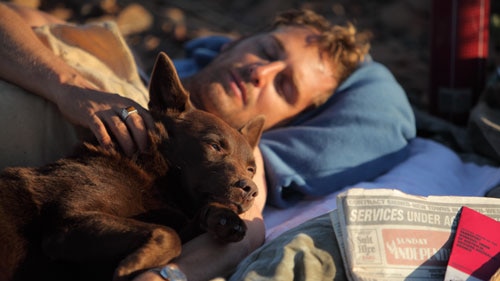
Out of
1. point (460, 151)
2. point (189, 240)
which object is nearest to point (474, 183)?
point (460, 151)

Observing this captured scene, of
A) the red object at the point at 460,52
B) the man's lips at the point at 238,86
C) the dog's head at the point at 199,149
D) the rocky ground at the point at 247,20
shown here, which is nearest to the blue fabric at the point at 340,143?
the man's lips at the point at 238,86

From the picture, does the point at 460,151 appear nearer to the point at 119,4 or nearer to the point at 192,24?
the point at 192,24

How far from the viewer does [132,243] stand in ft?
8.24

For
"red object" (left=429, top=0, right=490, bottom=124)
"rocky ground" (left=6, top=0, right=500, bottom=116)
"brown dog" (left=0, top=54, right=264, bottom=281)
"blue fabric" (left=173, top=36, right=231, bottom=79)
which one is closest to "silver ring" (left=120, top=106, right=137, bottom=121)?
"brown dog" (left=0, top=54, right=264, bottom=281)

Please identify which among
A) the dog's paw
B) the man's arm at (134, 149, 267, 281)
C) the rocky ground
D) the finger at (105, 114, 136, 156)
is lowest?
the rocky ground

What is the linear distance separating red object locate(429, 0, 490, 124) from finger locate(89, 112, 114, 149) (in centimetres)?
321

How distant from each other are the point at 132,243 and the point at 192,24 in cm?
459

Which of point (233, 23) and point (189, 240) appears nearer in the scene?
point (189, 240)

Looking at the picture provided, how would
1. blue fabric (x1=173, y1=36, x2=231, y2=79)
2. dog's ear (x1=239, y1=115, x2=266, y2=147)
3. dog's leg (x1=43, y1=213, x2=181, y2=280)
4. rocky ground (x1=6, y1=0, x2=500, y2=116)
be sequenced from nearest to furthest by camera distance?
1. dog's leg (x1=43, y1=213, x2=181, y2=280)
2. dog's ear (x1=239, y1=115, x2=266, y2=147)
3. blue fabric (x1=173, y1=36, x2=231, y2=79)
4. rocky ground (x1=6, y1=0, x2=500, y2=116)

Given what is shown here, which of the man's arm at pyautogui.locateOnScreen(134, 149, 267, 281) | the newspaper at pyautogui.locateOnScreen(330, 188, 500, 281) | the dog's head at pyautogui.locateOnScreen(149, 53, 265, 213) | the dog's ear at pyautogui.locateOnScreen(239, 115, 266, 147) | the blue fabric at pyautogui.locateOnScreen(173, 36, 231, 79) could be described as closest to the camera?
the newspaper at pyautogui.locateOnScreen(330, 188, 500, 281)

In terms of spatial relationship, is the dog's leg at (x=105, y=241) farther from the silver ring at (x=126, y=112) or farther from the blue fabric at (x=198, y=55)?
the blue fabric at (x=198, y=55)

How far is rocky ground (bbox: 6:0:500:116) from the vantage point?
21.5 feet

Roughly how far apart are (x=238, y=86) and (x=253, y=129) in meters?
0.78

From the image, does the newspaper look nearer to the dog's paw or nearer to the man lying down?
the man lying down
